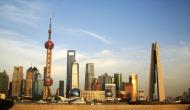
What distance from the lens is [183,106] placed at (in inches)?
5231

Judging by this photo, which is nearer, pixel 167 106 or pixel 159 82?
pixel 167 106

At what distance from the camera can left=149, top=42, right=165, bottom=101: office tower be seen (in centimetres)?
16075

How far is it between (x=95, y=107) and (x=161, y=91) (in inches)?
1991

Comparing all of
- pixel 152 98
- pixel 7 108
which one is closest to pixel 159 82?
pixel 152 98

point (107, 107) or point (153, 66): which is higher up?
point (153, 66)

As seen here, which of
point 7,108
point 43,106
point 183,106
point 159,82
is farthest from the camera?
point 159,82

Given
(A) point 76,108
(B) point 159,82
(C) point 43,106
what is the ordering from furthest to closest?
(B) point 159,82 → (A) point 76,108 → (C) point 43,106

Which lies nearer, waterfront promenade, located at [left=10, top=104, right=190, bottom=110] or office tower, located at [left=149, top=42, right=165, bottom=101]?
waterfront promenade, located at [left=10, top=104, right=190, bottom=110]

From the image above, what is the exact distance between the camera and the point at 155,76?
168 meters

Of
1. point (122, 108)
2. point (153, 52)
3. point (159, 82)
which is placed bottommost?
point (122, 108)

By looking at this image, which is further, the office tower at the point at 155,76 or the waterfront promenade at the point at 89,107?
the office tower at the point at 155,76

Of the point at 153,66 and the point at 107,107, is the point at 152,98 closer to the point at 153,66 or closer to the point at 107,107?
the point at 153,66

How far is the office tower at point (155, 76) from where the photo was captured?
161 meters

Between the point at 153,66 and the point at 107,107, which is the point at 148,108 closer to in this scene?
the point at 107,107
